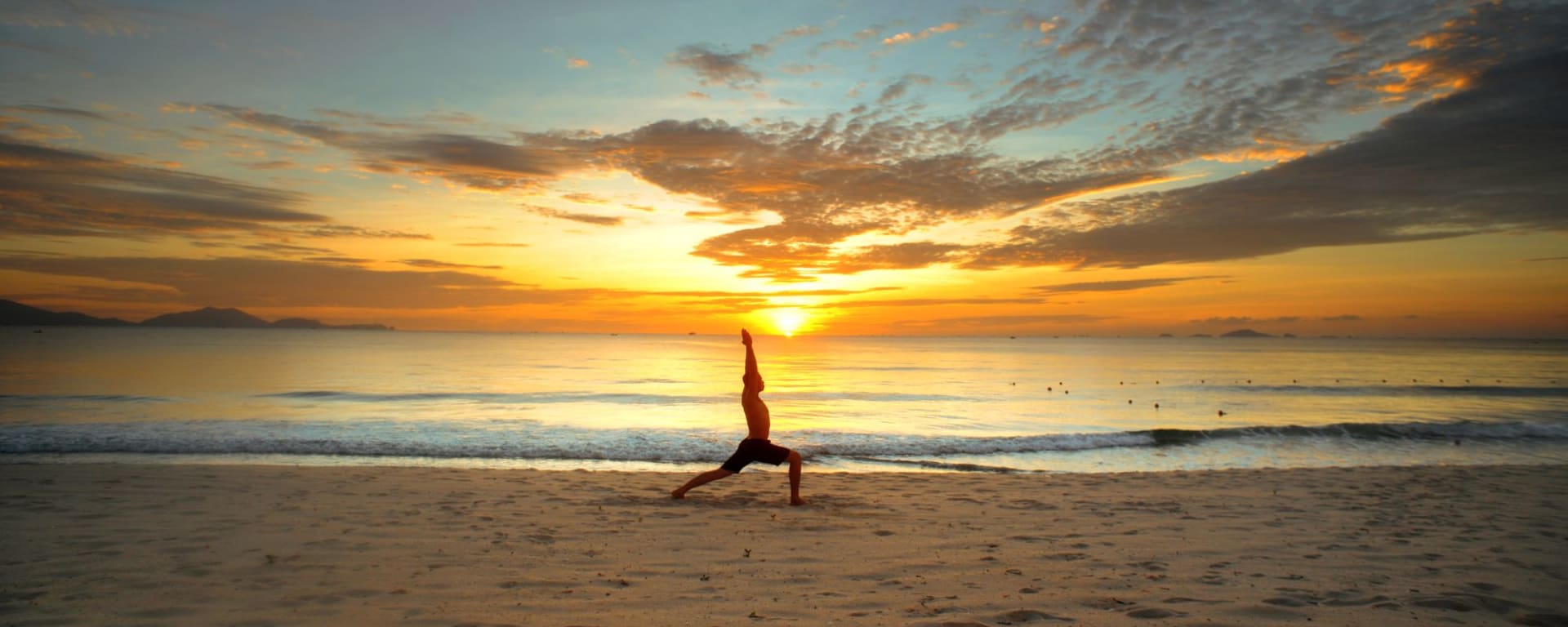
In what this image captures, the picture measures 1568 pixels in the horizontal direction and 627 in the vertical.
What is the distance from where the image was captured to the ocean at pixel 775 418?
17.2 m

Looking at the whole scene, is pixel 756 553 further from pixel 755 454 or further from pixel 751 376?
pixel 751 376

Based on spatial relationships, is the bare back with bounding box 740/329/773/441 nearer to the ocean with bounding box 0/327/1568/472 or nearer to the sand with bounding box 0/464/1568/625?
the sand with bounding box 0/464/1568/625

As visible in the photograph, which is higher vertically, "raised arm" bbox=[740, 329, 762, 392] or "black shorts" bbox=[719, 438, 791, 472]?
"raised arm" bbox=[740, 329, 762, 392]

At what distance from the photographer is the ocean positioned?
17.2 metres

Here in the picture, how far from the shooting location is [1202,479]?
13070 millimetres

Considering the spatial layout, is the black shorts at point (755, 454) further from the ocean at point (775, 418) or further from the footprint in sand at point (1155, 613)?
the ocean at point (775, 418)

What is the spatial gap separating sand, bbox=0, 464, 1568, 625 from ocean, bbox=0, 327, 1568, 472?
465cm

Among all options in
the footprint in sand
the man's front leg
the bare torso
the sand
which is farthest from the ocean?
the footprint in sand

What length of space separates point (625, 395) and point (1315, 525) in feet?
103

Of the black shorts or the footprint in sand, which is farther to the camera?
the black shorts

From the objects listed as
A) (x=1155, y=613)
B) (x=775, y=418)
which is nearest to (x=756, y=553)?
(x=1155, y=613)

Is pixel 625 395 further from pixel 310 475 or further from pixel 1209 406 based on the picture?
pixel 1209 406

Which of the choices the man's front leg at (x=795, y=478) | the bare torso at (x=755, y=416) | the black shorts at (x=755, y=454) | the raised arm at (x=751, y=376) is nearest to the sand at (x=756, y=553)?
the man's front leg at (x=795, y=478)

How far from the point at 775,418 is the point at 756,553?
1973 centimetres
